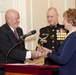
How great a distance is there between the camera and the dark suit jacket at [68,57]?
7.73 ft

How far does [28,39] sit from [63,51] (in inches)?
66.6

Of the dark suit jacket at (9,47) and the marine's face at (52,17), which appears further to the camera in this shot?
the marine's face at (52,17)

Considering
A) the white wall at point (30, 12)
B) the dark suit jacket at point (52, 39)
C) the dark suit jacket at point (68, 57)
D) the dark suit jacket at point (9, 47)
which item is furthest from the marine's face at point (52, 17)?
the dark suit jacket at point (68, 57)

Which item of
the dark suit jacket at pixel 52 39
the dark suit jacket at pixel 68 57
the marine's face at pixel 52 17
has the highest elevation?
the marine's face at pixel 52 17

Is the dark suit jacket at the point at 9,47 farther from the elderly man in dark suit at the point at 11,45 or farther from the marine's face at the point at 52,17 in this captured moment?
the marine's face at the point at 52,17

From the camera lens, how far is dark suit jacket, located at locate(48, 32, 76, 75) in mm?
2357

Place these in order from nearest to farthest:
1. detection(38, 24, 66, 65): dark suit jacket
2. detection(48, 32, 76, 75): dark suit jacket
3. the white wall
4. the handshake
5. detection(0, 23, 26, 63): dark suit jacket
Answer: detection(48, 32, 76, 75): dark suit jacket → the handshake → detection(0, 23, 26, 63): dark suit jacket → detection(38, 24, 66, 65): dark suit jacket → the white wall

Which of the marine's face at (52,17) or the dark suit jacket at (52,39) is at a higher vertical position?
the marine's face at (52,17)

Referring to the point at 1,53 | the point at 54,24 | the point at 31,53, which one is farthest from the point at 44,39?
the point at 1,53

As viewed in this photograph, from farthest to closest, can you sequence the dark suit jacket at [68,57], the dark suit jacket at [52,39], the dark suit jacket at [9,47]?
the dark suit jacket at [52,39] → the dark suit jacket at [9,47] → the dark suit jacket at [68,57]

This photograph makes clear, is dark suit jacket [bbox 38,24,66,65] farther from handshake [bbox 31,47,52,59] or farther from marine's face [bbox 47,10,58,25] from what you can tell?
handshake [bbox 31,47,52,59]

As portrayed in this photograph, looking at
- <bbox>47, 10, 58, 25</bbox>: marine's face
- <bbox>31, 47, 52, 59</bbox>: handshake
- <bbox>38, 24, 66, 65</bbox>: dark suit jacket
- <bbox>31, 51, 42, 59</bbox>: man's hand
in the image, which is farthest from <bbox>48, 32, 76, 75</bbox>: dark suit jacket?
<bbox>47, 10, 58, 25</bbox>: marine's face

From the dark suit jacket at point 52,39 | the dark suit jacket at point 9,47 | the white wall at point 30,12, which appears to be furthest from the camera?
the white wall at point 30,12

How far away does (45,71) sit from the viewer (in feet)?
7.91
